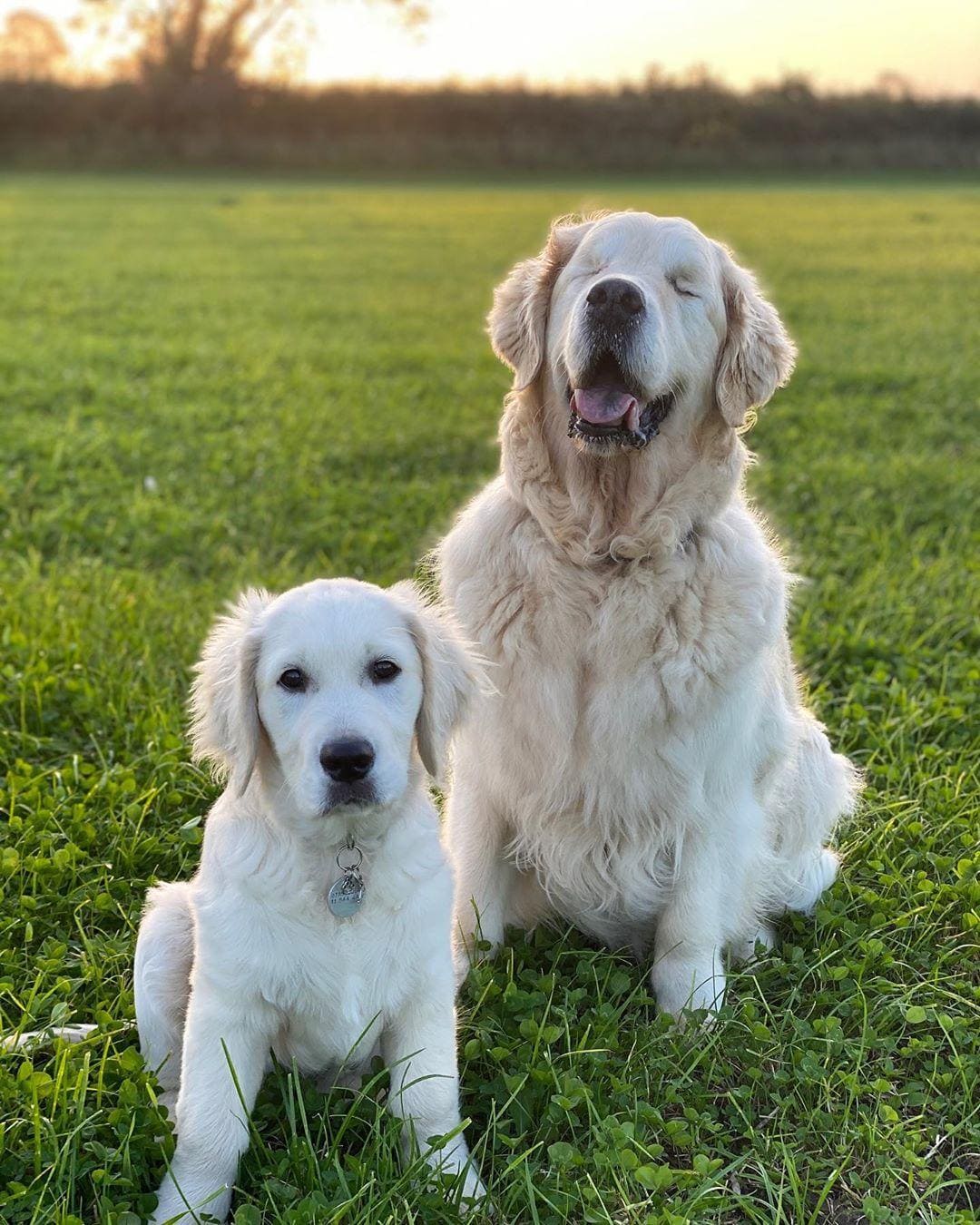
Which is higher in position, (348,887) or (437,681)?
(437,681)

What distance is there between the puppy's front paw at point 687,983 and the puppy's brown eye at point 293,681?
1.31 meters

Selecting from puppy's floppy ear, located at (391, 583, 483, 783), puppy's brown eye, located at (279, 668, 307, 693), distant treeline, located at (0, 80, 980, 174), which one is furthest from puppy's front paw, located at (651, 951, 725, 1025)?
distant treeline, located at (0, 80, 980, 174)

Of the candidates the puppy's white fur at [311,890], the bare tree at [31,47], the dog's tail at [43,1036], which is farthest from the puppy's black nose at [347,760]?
the bare tree at [31,47]

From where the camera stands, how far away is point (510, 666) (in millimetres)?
3189

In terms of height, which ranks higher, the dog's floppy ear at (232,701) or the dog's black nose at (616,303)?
the dog's black nose at (616,303)

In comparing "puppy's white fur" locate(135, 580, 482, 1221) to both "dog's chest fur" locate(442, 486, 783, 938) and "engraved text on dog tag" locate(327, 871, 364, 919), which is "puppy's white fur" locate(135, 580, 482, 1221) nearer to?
"engraved text on dog tag" locate(327, 871, 364, 919)

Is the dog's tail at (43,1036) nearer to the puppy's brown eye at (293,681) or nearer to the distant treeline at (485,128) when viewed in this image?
the puppy's brown eye at (293,681)

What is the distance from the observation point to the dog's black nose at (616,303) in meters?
3.03

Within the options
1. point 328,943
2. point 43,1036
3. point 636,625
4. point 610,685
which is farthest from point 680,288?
point 43,1036

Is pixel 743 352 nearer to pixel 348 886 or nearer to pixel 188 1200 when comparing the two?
pixel 348 886

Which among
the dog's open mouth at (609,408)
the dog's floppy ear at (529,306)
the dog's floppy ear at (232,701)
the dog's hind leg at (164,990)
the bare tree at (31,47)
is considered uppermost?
the bare tree at (31,47)

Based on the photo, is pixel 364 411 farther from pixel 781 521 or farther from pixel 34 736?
pixel 34 736

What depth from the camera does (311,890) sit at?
2547 millimetres

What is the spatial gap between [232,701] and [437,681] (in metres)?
0.43
